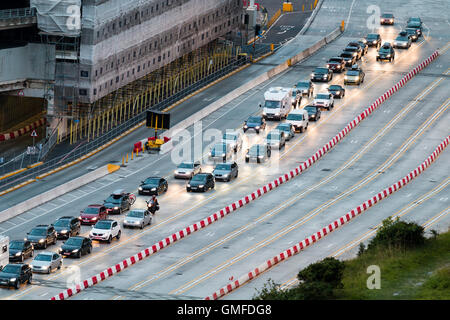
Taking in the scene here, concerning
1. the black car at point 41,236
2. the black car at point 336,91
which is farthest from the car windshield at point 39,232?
the black car at point 336,91

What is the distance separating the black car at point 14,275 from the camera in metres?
63.0

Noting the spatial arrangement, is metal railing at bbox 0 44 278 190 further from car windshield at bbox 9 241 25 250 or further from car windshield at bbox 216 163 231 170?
car windshield at bbox 9 241 25 250

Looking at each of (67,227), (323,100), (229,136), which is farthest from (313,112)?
(67,227)

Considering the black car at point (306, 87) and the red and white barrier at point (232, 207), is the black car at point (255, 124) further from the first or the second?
the black car at point (306, 87)

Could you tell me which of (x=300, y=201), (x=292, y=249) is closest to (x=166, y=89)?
(x=300, y=201)

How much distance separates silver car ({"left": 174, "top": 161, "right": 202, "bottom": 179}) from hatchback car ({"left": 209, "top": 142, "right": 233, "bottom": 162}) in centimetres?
359

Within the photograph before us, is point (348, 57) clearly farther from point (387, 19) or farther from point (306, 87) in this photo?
point (387, 19)

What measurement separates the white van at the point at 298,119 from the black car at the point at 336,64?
64.1ft

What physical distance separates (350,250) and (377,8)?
295ft

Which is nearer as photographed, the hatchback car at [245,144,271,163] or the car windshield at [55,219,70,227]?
the car windshield at [55,219,70,227]

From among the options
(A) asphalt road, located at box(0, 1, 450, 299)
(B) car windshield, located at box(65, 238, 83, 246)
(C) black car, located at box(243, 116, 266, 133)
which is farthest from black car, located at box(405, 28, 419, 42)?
(B) car windshield, located at box(65, 238, 83, 246)

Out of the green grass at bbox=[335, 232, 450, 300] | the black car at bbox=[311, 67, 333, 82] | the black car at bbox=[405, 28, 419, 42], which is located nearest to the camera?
the green grass at bbox=[335, 232, 450, 300]

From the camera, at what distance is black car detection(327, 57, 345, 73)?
120500 millimetres

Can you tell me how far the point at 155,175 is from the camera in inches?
3570
